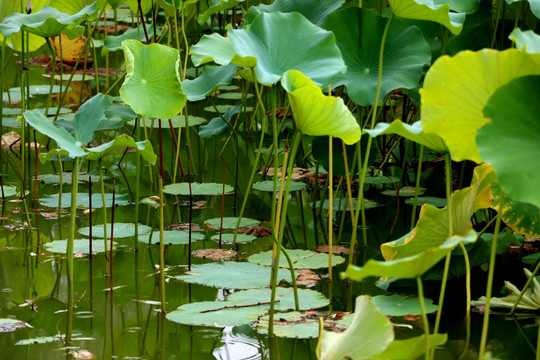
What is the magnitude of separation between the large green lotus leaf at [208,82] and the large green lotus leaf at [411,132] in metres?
0.73

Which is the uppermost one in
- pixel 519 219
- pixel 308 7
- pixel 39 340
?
pixel 308 7

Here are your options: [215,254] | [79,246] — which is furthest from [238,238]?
[79,246]

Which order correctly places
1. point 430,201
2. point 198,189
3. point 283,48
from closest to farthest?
point 283,48 < point 430,201 < point 198,189

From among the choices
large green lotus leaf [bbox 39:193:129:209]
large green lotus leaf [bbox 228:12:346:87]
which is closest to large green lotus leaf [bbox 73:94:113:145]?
large green lotus leaf [bbox 228:12:346:87]

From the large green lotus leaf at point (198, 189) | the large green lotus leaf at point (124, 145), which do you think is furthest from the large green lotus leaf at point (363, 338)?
the large green lotus leaf at point (198, 189)

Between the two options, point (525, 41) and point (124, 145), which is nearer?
point (525, 41)

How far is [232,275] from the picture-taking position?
1.78 meters

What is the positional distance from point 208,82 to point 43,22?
0.52m

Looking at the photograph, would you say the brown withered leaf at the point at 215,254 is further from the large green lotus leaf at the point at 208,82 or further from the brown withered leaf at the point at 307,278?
the large green lotus leaf at the point at 208,82

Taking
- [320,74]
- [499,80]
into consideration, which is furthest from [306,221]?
[499,80]

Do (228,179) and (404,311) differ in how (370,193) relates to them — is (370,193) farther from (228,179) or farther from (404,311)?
(404,311)

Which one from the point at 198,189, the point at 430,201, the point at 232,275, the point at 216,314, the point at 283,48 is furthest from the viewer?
the point at 198,189

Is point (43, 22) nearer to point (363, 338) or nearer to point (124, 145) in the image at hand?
point (124, 145)

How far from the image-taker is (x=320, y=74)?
1628 millimetres
